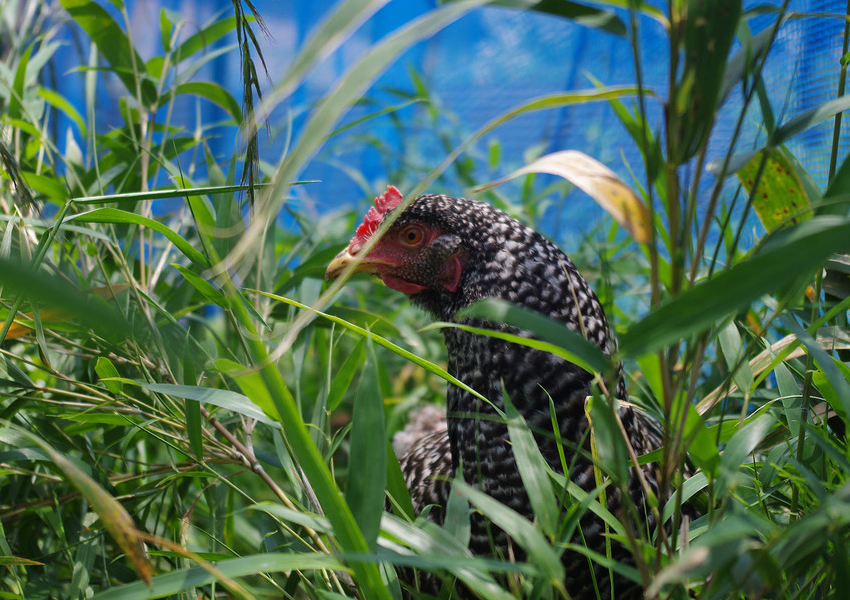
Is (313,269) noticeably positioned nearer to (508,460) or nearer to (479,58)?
(508,460)

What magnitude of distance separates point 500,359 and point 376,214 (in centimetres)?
41

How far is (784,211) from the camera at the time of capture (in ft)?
3.37

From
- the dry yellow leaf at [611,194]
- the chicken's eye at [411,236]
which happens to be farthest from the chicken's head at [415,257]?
the dry yellow leaf at [611,194]

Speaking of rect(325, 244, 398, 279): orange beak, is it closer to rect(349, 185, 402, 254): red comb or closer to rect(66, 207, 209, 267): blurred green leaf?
rect(349, 185, 402, 254): red comb

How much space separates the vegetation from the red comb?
14 cm

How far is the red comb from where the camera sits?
1.08 meters

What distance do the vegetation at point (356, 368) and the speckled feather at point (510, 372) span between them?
80mm

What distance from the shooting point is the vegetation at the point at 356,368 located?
0.39 m

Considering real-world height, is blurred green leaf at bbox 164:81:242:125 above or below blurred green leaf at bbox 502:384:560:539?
above

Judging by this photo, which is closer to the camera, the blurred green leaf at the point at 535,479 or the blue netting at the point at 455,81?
the blurred green leaf at the point at 535,479

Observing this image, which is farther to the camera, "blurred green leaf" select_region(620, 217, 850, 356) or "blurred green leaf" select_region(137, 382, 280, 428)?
"blurred green leaf" select_region(137, 382, 280, 428)

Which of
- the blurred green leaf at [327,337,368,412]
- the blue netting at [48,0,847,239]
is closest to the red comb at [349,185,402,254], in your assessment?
the blurred green leaf at [327,337,368,412]

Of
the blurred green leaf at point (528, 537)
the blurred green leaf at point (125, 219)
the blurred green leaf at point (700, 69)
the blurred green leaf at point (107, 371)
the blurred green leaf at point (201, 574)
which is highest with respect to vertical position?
the blurred green leaf at point (700, 69)

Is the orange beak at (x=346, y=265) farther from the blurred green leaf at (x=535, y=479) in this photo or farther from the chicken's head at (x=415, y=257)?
the blurred green leaf at (x=535, y=479)
